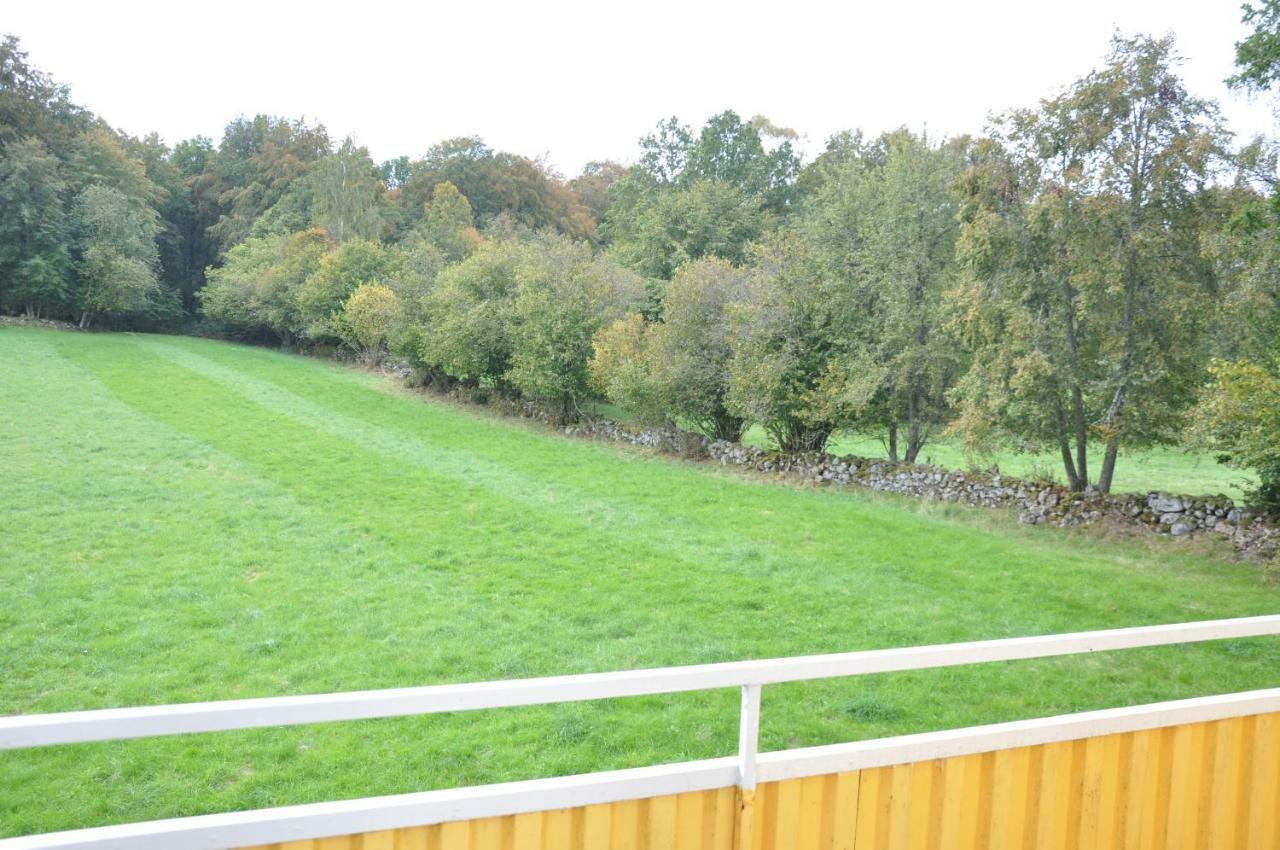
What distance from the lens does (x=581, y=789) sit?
2.46 m

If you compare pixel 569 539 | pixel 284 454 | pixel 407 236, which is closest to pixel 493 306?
pixel 284 454

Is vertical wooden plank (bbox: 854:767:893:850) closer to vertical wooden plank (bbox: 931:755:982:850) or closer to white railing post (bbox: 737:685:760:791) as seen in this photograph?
vertical wooden plank (bbox: 931:755:982:850)

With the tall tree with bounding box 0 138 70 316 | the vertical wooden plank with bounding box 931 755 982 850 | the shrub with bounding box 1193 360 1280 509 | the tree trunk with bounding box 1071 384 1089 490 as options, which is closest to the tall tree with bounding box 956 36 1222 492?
the tree trunk with bounding box 1071 384 1089 490

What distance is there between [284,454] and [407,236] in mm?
34736

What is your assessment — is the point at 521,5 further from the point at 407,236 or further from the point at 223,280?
the point at 223,280

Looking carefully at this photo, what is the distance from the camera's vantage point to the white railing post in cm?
261

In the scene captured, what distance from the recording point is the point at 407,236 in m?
49.8

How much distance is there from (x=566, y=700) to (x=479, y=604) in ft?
21.4

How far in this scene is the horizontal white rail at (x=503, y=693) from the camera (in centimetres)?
198

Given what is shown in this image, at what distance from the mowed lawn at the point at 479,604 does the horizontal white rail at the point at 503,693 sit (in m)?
3.17

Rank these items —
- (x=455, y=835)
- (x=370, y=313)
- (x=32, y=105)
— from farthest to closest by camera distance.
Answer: (x=32, y=105), (x=370, y=313), (x=455, y=835)

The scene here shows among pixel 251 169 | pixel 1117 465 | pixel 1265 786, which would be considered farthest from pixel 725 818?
pixel 251 169

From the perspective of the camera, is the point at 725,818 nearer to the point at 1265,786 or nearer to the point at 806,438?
the point at 1265,786

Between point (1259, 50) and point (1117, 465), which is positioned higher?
point (1259, 50)
